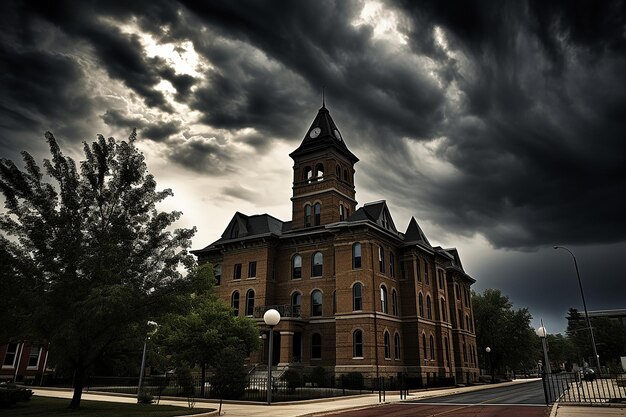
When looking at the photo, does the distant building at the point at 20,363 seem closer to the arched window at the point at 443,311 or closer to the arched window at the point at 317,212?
the arched window at the point at 317,212

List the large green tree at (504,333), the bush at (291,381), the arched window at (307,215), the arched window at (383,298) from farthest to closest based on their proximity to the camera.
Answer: the large green tree at (504,333) < the arched window at (307,215) < the arched window at (383,298) < the bush at (291,381)

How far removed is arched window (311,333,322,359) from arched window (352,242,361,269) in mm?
7183

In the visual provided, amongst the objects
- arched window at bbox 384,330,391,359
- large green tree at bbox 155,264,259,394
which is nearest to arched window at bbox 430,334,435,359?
arched window at bbox 384,330,391,359

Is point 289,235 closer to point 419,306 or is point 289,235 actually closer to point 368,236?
point 368,236

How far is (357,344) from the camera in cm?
3675

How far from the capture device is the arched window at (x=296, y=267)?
42.6 metres

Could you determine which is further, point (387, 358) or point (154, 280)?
point (387, 358)

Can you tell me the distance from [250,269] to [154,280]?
24.4 meters

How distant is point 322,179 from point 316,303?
12193mm

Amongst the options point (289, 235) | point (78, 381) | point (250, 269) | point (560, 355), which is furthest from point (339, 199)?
point (560, 355)

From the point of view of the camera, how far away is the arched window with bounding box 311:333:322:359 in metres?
39.4

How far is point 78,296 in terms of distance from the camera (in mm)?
17250

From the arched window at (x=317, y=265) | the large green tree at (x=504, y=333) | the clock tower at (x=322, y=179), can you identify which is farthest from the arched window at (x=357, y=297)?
the large green tree at (x=504, y=333)

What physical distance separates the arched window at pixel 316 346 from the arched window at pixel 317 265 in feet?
17.7
